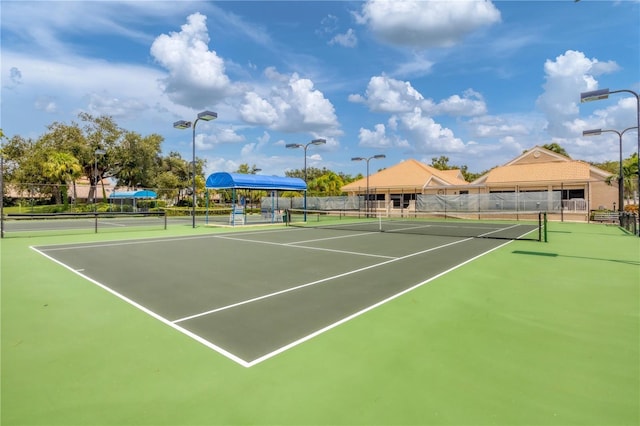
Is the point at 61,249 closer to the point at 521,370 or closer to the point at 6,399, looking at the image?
the point at 6,399

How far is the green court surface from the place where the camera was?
9.01 ft

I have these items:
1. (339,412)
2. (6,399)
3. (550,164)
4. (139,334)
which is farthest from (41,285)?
(550,164)

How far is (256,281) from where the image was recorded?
722cm

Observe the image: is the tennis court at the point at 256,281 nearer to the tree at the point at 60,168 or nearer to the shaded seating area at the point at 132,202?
the shaded seating area at the point at 132,202

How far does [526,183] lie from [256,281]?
113ft

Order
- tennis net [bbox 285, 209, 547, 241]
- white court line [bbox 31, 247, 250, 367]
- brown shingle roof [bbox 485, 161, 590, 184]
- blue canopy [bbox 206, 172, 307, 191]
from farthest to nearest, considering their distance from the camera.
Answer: brown shingle roof [bbox 485, 161, 590, 184] → blue canopy [bbox 206, 172, 307, 191] → tennis net [bbox 285, 209, 547, 241] → white court line [bbox 31, 247, 250, 367]

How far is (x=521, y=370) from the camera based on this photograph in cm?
337

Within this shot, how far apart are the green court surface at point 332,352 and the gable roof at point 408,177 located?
34.4 meters

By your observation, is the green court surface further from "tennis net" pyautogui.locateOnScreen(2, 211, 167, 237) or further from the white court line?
"tennis net" pyautogui.locateOnScreen(2, 211, 167, 237)

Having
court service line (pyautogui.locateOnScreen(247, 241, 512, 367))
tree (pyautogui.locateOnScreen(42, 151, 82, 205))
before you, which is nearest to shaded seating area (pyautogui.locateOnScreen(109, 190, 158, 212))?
tree (pyautogui.locateOnScreen(42, 151, 82, 205))

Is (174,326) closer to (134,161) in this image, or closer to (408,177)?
(408,177)

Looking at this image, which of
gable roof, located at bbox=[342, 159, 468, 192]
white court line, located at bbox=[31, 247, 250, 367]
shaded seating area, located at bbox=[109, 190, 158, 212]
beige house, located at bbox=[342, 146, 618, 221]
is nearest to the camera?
white court line, located at bbox=[31, 247, 250, 367]

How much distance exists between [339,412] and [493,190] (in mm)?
38099

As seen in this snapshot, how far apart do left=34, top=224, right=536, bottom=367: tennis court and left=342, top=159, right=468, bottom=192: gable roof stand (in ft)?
95.3
